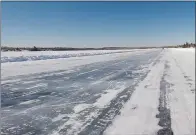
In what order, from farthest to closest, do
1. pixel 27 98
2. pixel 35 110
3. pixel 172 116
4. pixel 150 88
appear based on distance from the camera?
pixel 150 88, pixel 27 98, pixel 35 110, pixel 172 116

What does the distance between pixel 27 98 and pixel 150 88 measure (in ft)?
12.6

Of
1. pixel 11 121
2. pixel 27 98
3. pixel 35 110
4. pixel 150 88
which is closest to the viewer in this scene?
pixel 11 121

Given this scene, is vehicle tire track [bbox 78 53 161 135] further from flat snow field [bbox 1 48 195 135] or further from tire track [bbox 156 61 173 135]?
tire track [bbox 156 61 173 135]

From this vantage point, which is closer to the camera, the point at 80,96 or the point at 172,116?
the point at 172,116

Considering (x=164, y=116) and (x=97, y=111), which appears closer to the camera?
(x=164, y=116)

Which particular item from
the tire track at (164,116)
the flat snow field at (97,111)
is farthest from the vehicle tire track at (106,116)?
the tire track at (164,116)

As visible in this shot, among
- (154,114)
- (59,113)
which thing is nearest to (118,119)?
(154,114)

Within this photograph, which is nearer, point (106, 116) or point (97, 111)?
point (106, 116)

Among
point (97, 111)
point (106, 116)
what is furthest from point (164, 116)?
point (97, 111)

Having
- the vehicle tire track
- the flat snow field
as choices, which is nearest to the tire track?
the flat snow field

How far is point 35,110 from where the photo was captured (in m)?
6.09

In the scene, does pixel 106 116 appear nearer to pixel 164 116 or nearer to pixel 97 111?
pixel 97 111

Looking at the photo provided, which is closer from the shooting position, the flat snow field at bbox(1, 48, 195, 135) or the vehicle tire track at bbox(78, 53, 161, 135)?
the vehicle tire track at bbox(78, 53, 161, 135)

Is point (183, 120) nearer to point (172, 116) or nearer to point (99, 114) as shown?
point (172, 116)
